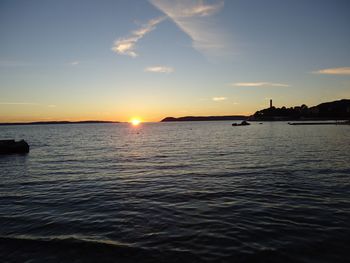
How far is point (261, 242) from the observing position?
28.8 ft

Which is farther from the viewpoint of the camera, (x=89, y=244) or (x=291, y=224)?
(x=291, y=224)

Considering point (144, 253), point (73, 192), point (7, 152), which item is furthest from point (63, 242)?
point (7, 152)

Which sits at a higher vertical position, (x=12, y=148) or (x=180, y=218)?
(x=12, y=148)

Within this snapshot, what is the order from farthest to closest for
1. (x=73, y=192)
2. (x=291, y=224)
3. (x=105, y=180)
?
1. (x=105, y=180)
2. (x=73, y=192)
3. (x=291, y=224)

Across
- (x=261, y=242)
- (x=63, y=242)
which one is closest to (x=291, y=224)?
(x=261, y=242)

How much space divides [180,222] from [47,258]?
199 inches

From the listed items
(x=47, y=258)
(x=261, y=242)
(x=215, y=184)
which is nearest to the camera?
(x=47, y=258)

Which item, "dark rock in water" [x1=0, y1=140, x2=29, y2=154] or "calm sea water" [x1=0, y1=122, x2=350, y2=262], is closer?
"calm sea water" [x1=0, y1=122, x2=350, y2=262]

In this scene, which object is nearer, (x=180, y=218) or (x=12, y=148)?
(x=180, y=218)

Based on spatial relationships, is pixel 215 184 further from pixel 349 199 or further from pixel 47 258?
pixel 47 258

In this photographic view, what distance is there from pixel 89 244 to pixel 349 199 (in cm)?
1308

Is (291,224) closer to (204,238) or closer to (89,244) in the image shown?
(204,238)

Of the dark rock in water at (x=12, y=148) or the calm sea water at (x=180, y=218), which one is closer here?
the calm sea water at (x=180, y=218)

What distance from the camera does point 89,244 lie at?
880 cm
